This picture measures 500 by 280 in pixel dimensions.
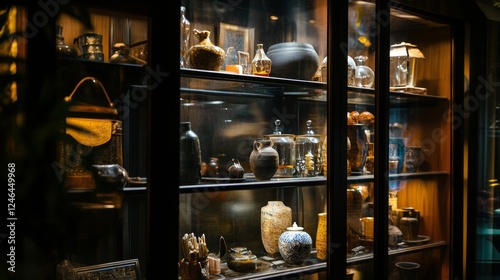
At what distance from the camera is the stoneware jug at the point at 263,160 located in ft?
7.43

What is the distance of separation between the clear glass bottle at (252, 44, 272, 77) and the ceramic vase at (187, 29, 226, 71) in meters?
0.21

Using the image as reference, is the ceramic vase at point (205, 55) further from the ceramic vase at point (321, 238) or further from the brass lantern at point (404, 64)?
the brass lantern at point (404, 64)

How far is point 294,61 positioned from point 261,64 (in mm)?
173

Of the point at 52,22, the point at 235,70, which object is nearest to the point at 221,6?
the point at 235,70

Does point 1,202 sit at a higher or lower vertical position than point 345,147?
lower

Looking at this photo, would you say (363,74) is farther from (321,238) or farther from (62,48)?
(62,48)

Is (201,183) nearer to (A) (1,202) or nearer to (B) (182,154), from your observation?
(B) (182,154)

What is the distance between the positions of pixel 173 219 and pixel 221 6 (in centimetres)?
106

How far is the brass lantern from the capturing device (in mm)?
2752

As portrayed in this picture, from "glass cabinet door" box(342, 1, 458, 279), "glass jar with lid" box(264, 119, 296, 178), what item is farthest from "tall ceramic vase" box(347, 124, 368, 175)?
"glass jar with lid" box(264, 119, 296, 178)

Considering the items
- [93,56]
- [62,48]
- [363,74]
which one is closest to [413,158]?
[363,74]

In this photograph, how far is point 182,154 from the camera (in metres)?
1.95

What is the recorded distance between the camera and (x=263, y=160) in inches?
89.7

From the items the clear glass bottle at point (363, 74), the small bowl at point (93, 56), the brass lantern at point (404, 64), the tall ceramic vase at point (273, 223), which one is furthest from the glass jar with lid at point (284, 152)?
the small bowl at point (93, 56)
